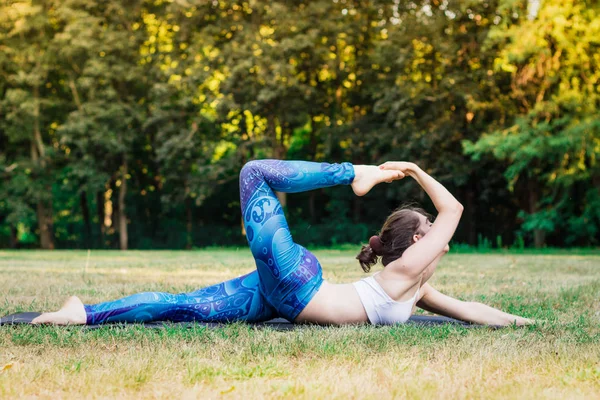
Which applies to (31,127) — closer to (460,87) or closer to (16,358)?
(460,87)

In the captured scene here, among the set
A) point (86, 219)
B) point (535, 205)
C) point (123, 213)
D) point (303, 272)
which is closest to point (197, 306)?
point (303, 272)

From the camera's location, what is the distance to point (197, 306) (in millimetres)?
4617

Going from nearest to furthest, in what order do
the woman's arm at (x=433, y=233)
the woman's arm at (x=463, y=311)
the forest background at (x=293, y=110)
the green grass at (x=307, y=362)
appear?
the green grass at (x=307, y=362), the woman's arm at (x=433, y=233), the woman's arm at (x=463, y=311), the forest background at (x=293, y=110)

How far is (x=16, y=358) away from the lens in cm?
350

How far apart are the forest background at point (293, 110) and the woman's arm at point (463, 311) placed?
605 inches

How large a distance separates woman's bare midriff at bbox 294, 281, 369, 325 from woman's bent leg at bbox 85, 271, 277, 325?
310 millimetres

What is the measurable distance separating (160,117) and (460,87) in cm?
1116

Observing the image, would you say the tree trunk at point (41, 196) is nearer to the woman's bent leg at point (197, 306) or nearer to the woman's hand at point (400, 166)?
the woman's bent leg at point (197, 306)

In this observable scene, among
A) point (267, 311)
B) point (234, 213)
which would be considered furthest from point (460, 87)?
point (267, 311)

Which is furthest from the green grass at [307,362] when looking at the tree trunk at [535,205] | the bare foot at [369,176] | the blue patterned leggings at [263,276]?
the tree trunk at [535,205]

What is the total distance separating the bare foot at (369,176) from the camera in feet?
14.4

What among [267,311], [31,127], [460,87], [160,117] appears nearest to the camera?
[267,311]

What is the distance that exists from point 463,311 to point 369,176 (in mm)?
1248

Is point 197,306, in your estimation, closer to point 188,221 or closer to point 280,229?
point 280,229
